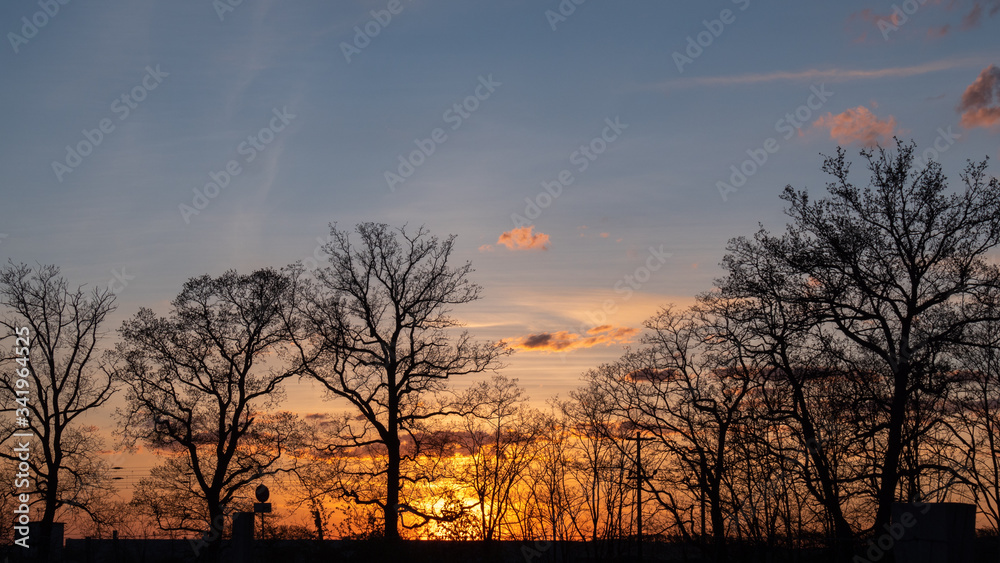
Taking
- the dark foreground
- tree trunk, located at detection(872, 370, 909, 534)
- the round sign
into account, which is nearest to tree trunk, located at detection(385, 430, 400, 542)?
the dark foreground

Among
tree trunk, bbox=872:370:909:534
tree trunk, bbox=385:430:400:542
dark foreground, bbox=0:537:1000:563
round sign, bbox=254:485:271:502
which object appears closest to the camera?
round sign, bbox=254:485:271:502

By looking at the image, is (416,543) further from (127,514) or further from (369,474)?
(127,514)

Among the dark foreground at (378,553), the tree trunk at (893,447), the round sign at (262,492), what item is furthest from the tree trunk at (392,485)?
the tree trunk at (893,447)

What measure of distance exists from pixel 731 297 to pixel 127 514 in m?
27.5

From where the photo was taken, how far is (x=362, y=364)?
2711 centimetres

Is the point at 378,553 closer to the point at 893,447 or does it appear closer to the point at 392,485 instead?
the point at 392,485

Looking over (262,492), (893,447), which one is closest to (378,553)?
(262,492)

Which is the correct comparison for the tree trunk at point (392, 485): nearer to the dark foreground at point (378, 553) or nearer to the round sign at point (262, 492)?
the dark foreground at point (378, 553)

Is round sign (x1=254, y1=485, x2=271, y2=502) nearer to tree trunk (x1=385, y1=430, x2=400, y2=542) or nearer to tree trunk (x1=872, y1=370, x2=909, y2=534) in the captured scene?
tree trunk (x1=385, y1=430, x2=400, y2=542)

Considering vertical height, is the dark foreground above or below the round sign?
below

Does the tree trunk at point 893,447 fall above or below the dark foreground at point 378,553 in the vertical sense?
above

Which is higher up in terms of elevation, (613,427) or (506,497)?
(613,427)

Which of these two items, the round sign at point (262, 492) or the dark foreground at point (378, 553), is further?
the dark foreground at point (378, 553)

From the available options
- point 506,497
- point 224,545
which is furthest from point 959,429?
point 224,545
